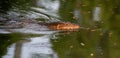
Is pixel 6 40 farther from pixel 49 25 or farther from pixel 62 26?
pixel 62 26

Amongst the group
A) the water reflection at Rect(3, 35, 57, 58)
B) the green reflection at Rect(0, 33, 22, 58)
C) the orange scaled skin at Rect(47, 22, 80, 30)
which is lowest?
the water reflection at Rect(3, 35, 57, 58)

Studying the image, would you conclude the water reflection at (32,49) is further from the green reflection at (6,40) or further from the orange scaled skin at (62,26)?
the orange scaled skin at (62,26)

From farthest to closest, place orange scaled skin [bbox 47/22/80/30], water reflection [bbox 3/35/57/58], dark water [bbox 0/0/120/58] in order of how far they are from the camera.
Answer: orange scaled skin [bbox 47/22/80/30] < dark water [bbox 0/0/120/58] < water reflection [bbox 3/35/57/58]

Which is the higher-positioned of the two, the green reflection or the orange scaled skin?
the orange scaled skin

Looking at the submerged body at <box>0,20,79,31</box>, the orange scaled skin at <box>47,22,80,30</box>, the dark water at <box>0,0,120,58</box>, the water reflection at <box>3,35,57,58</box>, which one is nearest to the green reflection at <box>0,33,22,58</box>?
the dark water at <box>0,0,120,58</box>

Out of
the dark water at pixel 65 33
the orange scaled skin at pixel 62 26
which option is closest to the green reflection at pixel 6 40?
the dark water at pixel 65 33

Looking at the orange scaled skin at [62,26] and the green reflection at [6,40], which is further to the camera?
the orange scaled skin at [62,26]

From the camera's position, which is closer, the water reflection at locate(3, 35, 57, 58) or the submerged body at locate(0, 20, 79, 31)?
the water reflection at locate(3, 35, 57, 58)

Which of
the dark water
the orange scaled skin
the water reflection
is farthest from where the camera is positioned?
the orange scaled skin

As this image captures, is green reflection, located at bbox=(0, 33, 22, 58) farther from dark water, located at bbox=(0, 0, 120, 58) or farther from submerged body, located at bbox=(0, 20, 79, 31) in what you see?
submerged body, located at bbox=(0, 20, 79, 31)
